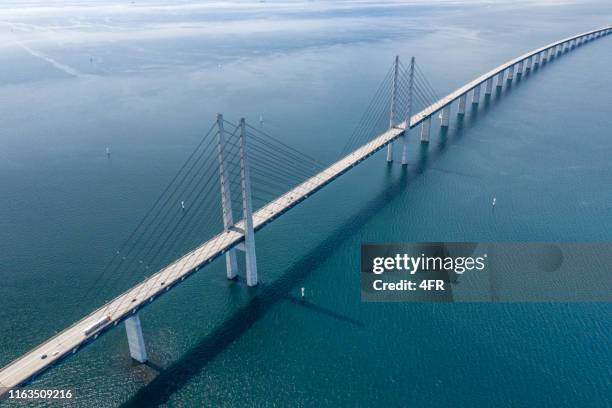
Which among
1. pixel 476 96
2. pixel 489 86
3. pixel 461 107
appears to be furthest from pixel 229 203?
pixel 489 86

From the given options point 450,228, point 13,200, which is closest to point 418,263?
point 450,228

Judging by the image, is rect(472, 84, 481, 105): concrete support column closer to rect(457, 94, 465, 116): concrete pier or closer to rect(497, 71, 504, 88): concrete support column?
rect(457, 94, 465, 116): concrete pier

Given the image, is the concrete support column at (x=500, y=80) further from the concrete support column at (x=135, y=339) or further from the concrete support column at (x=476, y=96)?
the concrete support column at (x=135, y=339)

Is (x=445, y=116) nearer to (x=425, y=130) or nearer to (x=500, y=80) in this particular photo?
(x=425, y=130)

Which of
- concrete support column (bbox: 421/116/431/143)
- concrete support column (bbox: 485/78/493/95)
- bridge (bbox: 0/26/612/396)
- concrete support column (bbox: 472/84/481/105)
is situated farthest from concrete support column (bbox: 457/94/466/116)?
concrete support column (bbox: 421/116/431/143)

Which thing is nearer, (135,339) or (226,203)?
(135,339)

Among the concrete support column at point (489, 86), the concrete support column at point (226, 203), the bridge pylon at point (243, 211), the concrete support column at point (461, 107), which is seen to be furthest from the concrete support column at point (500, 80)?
the concrete support column at point (226, 203)

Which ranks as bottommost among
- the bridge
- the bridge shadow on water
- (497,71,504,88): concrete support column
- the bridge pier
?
the bridge shadow on water
